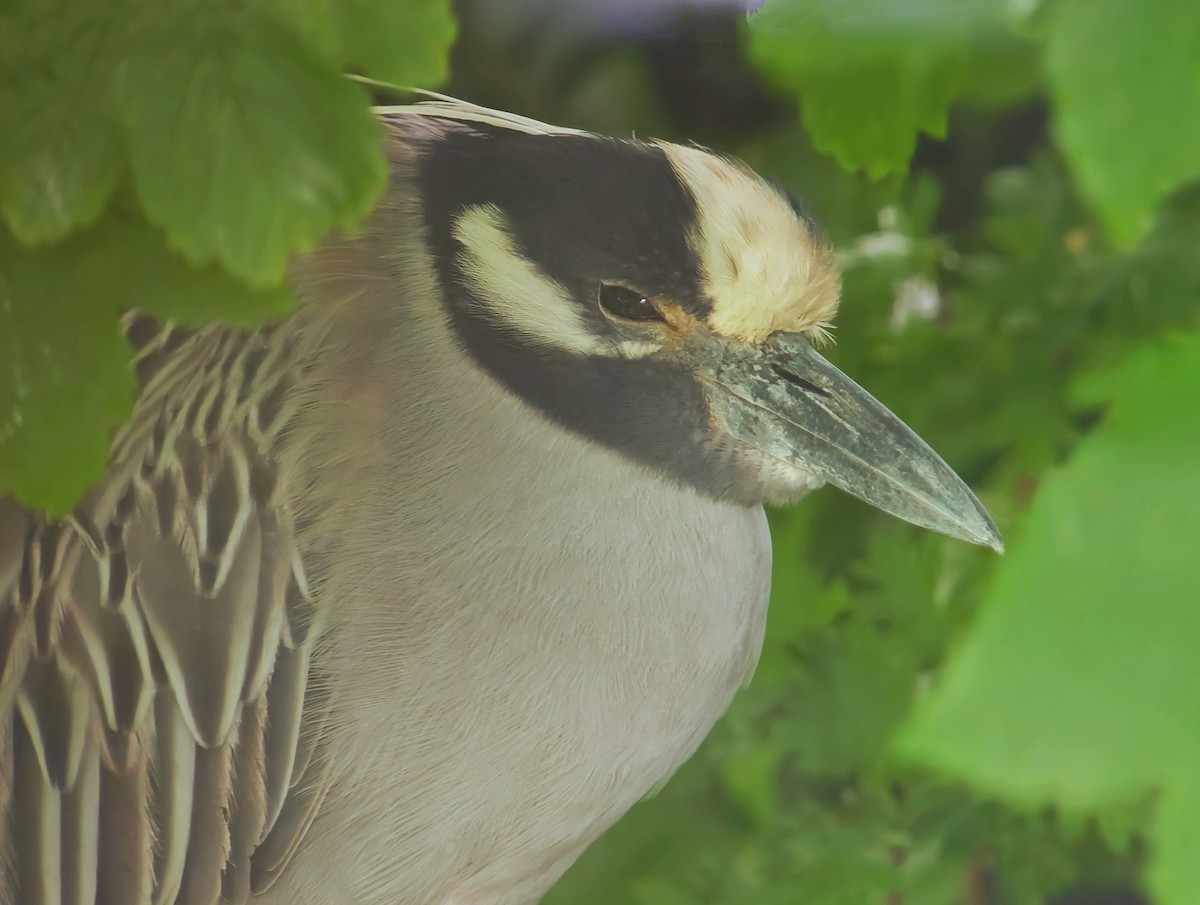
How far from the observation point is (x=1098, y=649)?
362 mm

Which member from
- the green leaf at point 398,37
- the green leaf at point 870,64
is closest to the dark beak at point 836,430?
the green leaf at point 870,64

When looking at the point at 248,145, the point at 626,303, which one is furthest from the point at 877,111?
the point at 248,145

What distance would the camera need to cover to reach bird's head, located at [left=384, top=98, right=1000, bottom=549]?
1.88 feet

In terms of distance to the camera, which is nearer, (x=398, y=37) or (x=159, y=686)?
(x=398, y=37)

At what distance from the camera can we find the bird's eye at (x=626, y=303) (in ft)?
1.91

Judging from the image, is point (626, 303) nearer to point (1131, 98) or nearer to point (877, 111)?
point (877, 111)

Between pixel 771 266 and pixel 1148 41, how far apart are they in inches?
9.1

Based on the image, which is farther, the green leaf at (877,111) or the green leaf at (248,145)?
the green leaf at (877,111)

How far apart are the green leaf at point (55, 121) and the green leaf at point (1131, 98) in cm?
35

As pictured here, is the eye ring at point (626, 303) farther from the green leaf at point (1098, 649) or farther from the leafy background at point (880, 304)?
the green leaf at point (1098, 649)

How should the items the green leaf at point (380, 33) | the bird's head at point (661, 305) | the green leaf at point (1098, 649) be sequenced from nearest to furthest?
the green leaf at point (1098, 649)
the green leaf at point (380, 33)
the bird's head at point (661, 305)

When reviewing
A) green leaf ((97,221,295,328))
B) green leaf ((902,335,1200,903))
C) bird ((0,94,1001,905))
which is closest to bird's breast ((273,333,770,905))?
bird ((0,94,1001,905))

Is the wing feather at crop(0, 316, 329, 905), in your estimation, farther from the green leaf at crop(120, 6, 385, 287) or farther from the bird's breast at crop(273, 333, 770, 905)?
the green leaf at crop(120, 6, 385, 287)

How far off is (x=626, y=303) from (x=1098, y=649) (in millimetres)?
299
